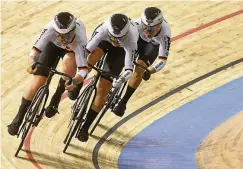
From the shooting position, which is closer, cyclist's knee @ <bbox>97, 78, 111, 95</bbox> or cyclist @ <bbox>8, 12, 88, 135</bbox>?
cyclist @ <bbox>8, 12, 88, 135</bbox>

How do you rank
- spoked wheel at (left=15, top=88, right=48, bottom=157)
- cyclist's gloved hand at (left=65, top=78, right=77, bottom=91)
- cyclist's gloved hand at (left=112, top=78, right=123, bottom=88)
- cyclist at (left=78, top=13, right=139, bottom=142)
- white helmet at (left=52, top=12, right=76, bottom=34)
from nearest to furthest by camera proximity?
white helmet at (left=52, top=12, right=76, bottom=34) < cyclist's gloved hand at (left=65, top=78, right=77, bottom=91) < cyclist at (left=78, top=13, right=139, bottom=142) < cyclist's gloved hand at (left=112, top=78, right=123, bottom=88) < spoked wheel at (left=15, top=88, right=48, bottom=157)

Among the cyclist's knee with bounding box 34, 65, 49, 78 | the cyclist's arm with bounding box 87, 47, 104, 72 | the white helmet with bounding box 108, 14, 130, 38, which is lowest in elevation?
the cyclist's arm with bounding box 87, 47, 104, 72

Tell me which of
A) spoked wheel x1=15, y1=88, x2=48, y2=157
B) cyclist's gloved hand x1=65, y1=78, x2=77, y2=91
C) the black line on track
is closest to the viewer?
cyclist's gloved hand x1=65, y1=78, x2=77, y2=91

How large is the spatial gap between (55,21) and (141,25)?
128 centimetres

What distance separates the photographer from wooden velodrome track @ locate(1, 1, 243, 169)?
783 cm

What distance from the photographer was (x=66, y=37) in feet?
23.4

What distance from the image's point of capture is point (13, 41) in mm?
10391

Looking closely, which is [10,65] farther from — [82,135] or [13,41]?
[82,135]

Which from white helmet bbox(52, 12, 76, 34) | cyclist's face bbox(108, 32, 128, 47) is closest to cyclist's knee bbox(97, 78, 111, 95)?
cyclist's face bbox(108, 32, 128, 47)

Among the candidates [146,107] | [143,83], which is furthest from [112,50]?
[143,83]

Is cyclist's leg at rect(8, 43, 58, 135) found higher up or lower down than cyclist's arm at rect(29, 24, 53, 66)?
lower down

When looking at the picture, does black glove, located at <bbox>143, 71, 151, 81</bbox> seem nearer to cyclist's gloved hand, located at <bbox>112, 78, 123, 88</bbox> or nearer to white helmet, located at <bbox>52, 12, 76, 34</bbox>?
cyclist's gloved hand, located at <bbox>112, 78, 123, 88</bbox>

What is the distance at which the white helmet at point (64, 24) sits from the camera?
23.2ft

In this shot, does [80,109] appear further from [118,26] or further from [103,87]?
[118,26]
